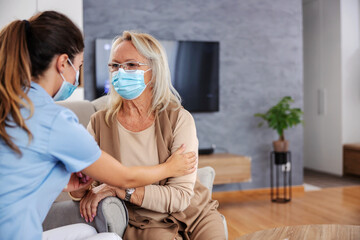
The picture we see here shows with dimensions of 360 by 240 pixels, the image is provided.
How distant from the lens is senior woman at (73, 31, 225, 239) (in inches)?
56.9

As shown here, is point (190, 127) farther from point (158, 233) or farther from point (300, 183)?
point (300, 183)

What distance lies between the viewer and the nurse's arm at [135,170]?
1033mm

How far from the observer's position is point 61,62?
1.02 metres

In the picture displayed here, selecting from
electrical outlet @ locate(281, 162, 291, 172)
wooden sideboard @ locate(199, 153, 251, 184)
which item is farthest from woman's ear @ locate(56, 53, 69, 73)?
electrical outlet @ locate(281, 162, 291, 172)

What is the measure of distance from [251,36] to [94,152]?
11.3ft

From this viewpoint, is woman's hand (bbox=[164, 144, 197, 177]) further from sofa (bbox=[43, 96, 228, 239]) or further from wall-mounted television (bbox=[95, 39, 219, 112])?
wall-mounted television (bbox=[95, 39, 219, 112])

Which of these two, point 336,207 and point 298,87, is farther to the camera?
point 298,87

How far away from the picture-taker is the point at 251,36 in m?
4.13

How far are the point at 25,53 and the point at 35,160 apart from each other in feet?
0.87

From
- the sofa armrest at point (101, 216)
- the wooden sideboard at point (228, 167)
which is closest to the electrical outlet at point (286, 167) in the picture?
the wooden sideboard at point (228, 167)

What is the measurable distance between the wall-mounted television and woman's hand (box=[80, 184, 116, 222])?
8.07ft

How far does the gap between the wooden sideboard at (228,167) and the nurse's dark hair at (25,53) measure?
2.72 m

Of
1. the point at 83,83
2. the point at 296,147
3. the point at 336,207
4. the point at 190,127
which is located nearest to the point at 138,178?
the point at 190,127

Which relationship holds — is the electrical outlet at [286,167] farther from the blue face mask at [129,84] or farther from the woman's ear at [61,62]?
the woman's ear at [61,62]
